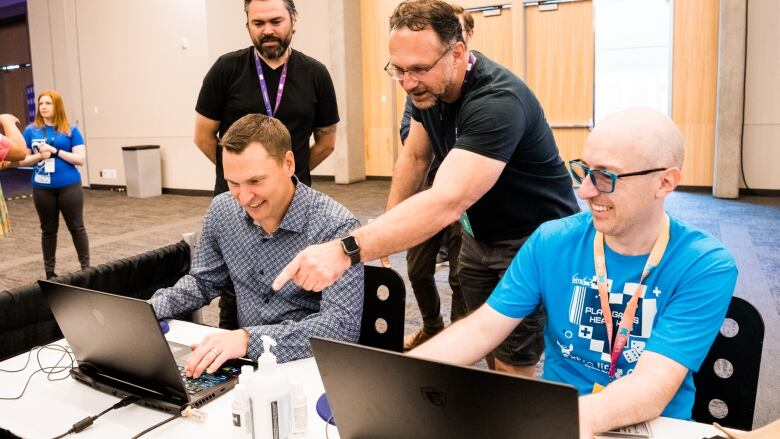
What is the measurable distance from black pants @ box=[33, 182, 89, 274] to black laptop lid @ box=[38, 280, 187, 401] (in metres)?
3.88

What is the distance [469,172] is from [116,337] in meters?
1.02

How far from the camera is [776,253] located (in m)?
5.10

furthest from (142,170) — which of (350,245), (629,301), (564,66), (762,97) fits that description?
(629,301)

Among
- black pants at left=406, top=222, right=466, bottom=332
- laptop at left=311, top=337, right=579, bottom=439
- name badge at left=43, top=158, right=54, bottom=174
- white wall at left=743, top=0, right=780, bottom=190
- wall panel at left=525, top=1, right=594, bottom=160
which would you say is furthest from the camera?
wall panel at left=525, top=1, right=594, bottom=160

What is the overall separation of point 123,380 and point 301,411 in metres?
0.56

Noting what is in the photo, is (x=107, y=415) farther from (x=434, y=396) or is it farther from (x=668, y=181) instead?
(x=668, y=181)

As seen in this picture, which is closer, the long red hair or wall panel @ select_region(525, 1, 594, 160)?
the long red hair

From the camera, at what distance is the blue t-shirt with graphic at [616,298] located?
A: 137cm

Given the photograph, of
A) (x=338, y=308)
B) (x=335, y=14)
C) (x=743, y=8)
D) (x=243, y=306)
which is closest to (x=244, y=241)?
(x=243, y=306)

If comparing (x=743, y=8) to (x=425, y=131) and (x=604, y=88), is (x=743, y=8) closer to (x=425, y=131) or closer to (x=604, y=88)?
(x=604, y=88)

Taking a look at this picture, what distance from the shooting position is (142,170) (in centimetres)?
977

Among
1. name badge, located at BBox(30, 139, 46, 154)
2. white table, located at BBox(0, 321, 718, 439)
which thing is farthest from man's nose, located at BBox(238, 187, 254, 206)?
name badge, located at BBox(30, 139, 46, 154)

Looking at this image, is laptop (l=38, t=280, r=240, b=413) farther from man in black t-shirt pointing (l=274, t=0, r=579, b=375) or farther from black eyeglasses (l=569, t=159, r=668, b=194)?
black eyeglasses (l=569, t=159, r=668, b=194)

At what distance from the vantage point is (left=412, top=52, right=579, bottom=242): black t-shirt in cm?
189
